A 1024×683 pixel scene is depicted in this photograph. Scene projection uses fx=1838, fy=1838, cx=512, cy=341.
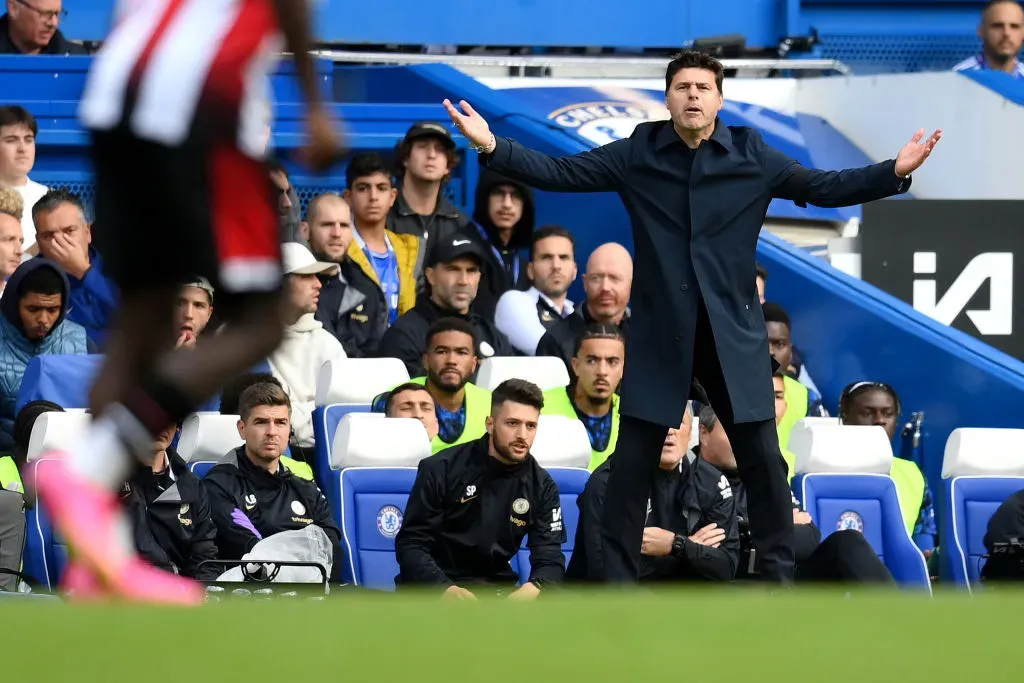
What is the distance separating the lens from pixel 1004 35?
13234mm

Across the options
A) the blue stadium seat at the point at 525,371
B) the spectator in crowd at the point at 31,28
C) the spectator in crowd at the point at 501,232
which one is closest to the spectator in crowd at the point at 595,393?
the blue stadium seat at the point at 525,371

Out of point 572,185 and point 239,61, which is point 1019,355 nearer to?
point 572,185

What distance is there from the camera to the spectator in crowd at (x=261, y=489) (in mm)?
7449

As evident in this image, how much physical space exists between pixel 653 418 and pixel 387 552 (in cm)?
219

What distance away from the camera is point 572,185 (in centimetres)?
622

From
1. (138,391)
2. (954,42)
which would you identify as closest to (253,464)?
(138,391)

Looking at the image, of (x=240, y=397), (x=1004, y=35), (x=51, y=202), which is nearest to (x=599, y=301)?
(x=240, y=397)

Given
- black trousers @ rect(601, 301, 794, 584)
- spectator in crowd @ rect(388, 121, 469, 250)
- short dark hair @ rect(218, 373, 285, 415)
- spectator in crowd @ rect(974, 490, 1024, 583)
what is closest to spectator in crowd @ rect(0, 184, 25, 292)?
short dark hair @ rect(218, 373, 285, 415)

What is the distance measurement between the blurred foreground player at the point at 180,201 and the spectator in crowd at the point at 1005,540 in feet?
15.7

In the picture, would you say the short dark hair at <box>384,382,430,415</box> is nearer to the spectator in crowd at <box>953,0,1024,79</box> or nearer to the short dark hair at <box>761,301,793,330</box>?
the short dark hair at <box>761,301,793,330</box>

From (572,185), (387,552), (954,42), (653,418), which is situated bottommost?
(387,552)

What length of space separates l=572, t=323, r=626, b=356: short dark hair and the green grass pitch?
17.9 feet

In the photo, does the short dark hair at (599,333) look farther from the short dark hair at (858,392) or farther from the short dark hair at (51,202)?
the short dark hair at (51,202)

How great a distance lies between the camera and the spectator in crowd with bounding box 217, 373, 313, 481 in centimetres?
784
